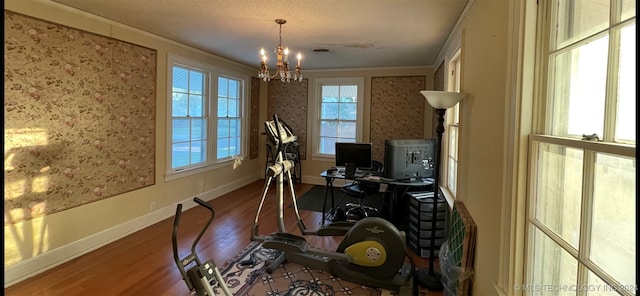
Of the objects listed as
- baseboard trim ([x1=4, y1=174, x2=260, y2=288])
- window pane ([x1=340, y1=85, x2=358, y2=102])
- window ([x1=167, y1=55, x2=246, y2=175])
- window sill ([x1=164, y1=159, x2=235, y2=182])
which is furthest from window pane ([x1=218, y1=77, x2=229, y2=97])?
window pane ([x1=340, y1=85, x2=358, y2=102])

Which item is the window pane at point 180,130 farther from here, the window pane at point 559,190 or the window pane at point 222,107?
the window pane at point 559,190

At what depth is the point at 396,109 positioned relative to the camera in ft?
19.3

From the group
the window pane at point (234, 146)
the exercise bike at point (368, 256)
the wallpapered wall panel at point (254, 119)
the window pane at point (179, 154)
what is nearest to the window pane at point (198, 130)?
the window pane at point (179, 154)

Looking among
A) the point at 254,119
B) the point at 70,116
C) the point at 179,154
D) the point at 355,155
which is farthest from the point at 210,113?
the point at 355,155

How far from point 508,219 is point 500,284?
32cm

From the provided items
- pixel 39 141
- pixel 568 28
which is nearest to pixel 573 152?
pixel 568 28

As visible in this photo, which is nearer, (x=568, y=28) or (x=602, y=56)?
(x=602, y=56)

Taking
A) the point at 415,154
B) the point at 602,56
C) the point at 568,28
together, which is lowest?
the point at 415,154

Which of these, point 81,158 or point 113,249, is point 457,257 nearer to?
point 113,249

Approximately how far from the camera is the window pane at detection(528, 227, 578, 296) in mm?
1039

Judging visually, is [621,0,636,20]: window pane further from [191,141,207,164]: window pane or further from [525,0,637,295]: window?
[191,141,207,164]: window pane

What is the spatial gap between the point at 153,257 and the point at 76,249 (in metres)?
0.76

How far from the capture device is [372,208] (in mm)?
4652

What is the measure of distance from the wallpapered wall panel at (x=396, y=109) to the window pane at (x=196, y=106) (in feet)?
9.96
